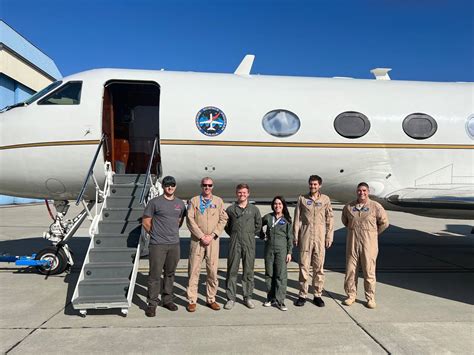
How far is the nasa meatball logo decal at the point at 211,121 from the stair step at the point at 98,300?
306cm

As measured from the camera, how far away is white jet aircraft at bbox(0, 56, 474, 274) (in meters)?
6.41

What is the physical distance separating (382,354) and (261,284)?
270 cm

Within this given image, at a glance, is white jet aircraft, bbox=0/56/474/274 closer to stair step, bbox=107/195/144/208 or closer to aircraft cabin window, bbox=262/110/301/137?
aircraft cabin window, bbox=262/110/301/137

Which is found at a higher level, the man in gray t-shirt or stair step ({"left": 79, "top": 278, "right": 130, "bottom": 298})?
the man in gray t-shirt

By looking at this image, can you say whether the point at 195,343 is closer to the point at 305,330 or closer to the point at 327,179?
the point at 305,330

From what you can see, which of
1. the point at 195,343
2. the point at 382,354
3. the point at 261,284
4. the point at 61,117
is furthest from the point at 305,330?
the point at 61,117

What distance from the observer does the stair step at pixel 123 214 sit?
588 cm

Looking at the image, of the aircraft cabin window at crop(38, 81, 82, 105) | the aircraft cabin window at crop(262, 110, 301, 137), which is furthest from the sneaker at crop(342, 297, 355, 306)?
the aircraft cabin window at crop(38, 81, 82, 105)

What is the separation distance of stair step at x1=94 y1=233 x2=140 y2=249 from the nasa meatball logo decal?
2.15 metres

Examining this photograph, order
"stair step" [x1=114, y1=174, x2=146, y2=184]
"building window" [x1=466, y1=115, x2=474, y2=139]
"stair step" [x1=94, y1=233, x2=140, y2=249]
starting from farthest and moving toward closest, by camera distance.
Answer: "building window" [x1=466, y1=115, x2=474, y2=139] → "stair step" [x1=114, y1=174, x2=146, y2=184] → "stair step" [x1=94, y1=233, x2=140, y2=249]

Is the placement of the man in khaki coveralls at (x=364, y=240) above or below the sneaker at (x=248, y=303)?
above

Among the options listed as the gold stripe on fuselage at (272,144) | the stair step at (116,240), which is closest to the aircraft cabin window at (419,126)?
the gold stripe on fuselage at (272,144)

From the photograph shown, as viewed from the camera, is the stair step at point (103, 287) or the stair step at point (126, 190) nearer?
the stair step at point (103, 287)

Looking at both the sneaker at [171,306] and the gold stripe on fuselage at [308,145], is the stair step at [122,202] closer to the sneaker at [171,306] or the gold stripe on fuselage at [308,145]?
the gold stripe on fuselage at [308,145]
